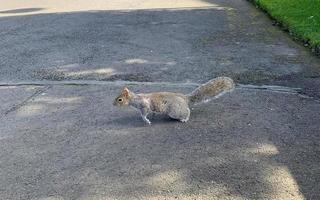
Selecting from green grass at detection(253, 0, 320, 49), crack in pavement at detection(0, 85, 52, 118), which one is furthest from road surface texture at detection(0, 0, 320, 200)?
green grass at detection(253, 0, 320, 49)

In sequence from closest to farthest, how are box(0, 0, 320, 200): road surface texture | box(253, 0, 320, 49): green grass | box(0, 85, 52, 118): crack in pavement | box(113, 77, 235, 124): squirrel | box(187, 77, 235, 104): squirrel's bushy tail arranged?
box(0, 0, 320, 200): road surface texture, box(113, 77, 235, 124): squirrel, box(187, 77, 235, 104): squirrel's bushy tail, box(0, 85, 52, 118): crack in pavement, box(253, 0, 320, 49): green grass

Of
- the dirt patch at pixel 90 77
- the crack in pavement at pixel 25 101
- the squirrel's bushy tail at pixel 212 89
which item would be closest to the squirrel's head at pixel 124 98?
the squirrel's bushy tail at pixel 212 89

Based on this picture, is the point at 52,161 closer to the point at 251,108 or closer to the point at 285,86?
the point at 251,108

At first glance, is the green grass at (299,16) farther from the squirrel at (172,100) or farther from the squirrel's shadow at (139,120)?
the squirrel's shadow at (139,120)

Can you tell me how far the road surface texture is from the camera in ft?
15.0

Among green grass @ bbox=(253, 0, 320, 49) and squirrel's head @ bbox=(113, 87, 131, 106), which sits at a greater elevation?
squirrel's head @ bbox=(113, 87, 131, 106)

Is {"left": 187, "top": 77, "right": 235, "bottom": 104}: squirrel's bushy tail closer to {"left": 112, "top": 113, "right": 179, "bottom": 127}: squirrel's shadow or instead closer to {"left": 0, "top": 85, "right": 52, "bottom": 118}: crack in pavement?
{"left": 112, "top": 113, "right": 179, "bottom": 127}: squirrel's shadow

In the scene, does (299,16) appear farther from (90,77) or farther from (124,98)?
(124,98)

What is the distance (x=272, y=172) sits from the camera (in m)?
4.71

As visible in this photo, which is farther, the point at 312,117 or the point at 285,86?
the point at 285,86

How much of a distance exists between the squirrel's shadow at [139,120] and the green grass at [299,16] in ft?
12.9

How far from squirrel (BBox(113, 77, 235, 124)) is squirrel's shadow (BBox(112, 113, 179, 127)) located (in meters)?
0.11

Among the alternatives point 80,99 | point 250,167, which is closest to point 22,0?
point 80,99

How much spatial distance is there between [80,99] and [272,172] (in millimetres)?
3037
